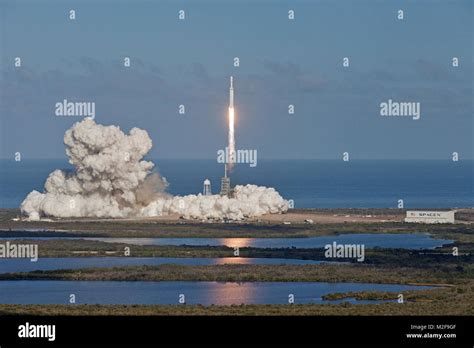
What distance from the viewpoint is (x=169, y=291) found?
200 feet

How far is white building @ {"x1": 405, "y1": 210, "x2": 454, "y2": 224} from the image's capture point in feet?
320

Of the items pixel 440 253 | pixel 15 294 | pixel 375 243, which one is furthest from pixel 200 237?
pixel 15 294

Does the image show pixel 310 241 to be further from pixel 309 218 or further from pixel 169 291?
pixel 169 291

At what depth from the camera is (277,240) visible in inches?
3344

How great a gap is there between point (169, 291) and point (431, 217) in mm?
40155

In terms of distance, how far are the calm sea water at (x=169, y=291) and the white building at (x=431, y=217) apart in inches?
1343

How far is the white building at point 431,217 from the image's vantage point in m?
97.4

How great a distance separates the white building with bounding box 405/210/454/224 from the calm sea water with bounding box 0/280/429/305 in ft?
112

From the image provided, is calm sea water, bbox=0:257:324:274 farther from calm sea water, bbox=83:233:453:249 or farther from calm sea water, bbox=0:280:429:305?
calm sea water, bbox=83:233:453:249

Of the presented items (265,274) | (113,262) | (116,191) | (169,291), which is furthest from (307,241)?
(169,291)

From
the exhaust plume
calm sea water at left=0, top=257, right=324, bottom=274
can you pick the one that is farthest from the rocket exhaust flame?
calm sea water at left=0, top=257, right=324, bottom=274

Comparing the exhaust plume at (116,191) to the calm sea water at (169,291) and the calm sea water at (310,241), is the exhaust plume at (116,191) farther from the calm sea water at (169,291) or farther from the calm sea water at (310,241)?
the calm sea water at (169,291)

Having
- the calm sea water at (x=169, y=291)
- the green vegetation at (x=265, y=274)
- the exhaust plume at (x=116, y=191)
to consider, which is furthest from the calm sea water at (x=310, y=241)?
the calm sea water at (x=169, y=291)
